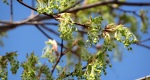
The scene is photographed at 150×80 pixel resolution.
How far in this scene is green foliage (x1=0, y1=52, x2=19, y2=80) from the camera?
3.70ft

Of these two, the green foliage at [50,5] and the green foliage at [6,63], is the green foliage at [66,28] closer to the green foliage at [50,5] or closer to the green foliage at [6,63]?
the green foliage at [50,5]

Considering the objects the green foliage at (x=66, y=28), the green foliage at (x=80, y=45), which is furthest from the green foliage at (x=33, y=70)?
the green foliage at (x=66, y=28)

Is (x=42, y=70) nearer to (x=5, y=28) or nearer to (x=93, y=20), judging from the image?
(x=93, y=20)

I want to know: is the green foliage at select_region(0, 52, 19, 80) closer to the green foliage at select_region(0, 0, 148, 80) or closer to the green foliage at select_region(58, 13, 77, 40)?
the green foliage at select_region(0, 0, 148, 80)

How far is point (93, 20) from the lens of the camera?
106 centimetres

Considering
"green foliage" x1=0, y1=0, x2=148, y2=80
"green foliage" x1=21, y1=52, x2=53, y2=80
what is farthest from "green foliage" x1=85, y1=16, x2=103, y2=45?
"green foliage" x1=21, y1=52, x2=53, y2=80

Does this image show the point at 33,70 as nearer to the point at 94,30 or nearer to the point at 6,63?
the point at 6,63

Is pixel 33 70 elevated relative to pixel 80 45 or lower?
lower

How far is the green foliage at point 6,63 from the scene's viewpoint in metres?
1.13

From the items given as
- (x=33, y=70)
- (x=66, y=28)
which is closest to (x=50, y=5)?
(x=66, y=28)

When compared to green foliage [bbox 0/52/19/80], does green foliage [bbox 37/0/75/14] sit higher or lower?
higher

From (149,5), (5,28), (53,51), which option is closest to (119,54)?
(149,5)

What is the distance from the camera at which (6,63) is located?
1183 mm

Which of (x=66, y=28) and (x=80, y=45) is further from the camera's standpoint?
(x=80, y=45)
